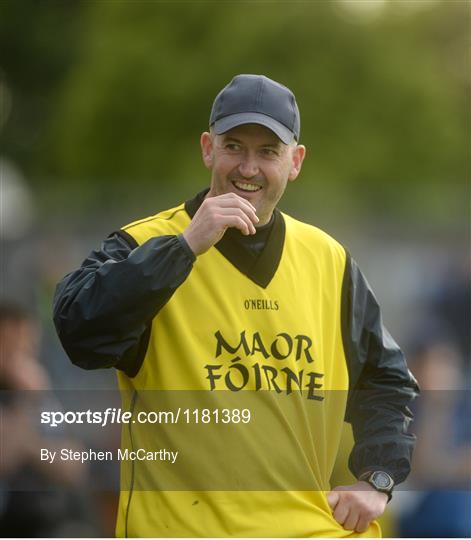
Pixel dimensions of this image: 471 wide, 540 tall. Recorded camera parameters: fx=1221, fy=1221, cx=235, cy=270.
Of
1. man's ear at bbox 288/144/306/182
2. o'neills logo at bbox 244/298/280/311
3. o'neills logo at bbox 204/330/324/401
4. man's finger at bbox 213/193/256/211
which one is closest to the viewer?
man's finger at bbox 213/193/256/211

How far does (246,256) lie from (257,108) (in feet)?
1.67

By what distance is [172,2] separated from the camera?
2127 cm

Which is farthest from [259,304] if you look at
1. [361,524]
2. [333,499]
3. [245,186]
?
[361,524]

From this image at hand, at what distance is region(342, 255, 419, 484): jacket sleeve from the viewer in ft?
14.2

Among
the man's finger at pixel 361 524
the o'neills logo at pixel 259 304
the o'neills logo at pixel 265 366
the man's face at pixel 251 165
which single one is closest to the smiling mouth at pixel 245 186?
the man's face at pixel 251 165

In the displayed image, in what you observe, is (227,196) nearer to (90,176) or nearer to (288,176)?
(288,176)

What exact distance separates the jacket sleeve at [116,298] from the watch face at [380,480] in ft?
3.34

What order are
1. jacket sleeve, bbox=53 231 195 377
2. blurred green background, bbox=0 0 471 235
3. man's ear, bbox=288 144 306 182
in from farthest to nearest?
blurred green background, bbox=0 0 471 235, man's ear, bbox=288 144 306 182, jacket sleeve, bbox=53 231 195 377

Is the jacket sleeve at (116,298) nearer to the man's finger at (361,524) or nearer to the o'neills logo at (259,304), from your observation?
the o'neills logo at (259,304)

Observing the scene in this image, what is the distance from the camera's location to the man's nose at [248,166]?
413cm

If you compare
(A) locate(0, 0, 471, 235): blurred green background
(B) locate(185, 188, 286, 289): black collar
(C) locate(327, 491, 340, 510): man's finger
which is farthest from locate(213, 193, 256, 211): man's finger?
(A) locate(0, 0, 471, 235): blurred green background

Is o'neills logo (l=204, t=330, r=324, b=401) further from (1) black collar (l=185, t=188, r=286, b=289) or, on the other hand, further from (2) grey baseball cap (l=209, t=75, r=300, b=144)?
(2) grey baseball cap (l=209, t=75, r=300, b=144)

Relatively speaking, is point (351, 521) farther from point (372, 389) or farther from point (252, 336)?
point (252, 336)

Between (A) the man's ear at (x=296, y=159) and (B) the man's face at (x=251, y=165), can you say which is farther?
(A) the man's ear at (x=296, y=159)
